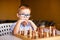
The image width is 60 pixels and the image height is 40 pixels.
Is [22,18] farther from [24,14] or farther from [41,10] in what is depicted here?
[41,10]

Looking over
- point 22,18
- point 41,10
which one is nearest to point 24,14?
point 22,18

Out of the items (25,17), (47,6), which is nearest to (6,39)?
(25,17)

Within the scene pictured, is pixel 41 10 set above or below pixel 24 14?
below

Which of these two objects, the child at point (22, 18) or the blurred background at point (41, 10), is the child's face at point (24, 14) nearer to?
the child at point (22, 18)

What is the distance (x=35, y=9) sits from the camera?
5.95 m

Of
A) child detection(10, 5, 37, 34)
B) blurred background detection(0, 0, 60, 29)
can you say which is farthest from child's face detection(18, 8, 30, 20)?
blurred background detection(0, 0, 60, 29)

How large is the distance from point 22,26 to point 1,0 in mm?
3857

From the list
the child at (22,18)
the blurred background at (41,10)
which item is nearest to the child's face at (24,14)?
the child at (22,18)

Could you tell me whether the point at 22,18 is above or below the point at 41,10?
above

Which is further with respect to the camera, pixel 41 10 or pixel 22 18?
pixel 41 10

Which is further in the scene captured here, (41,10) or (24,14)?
(41,10)

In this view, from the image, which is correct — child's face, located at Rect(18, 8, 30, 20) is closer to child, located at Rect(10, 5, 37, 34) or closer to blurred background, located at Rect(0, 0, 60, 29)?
child, located at Rect(10, 5, 37, 34)

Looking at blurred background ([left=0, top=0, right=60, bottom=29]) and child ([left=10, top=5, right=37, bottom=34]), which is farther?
blurred background ([left=0, top=0, right=60, bottom=29])

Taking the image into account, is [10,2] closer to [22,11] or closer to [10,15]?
[10,15]
